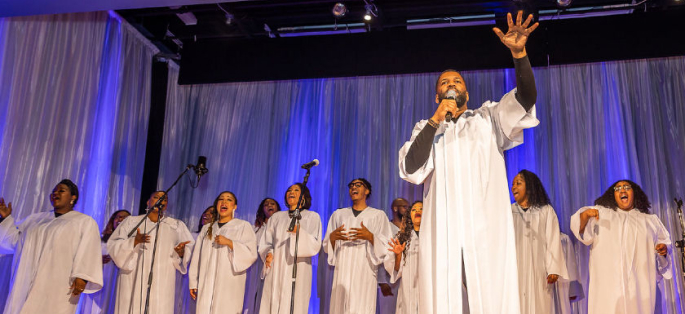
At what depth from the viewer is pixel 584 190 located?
7469mm

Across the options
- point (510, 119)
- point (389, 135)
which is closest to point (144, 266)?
point (389, 135)

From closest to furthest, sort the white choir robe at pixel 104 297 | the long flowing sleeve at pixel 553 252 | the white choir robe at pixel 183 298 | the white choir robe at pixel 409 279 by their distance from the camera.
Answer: the white choir robe at pixel 409 279 < the long flowing sleeve at pixel 553 252 < the white choir robe at pixel 104 297 < the white choir robe at pixel 183 298

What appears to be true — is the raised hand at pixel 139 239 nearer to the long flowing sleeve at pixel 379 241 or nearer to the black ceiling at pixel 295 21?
the long flowing sleeve at pixel 379 241

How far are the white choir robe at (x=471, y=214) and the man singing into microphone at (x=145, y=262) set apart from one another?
4.67m

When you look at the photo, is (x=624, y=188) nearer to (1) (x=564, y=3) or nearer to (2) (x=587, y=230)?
(2) (x=587, y=230)

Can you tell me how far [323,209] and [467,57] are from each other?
9.59ft

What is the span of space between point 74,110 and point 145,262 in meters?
2.36

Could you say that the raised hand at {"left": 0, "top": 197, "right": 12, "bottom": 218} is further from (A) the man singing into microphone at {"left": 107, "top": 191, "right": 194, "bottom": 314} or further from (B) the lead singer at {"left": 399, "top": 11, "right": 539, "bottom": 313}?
(B) the lead singer at {"left": 399, "top": 11, "right": 539, "bottom": 313}

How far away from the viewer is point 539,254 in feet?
20.4

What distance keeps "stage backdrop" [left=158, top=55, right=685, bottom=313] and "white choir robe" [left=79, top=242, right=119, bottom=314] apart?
4.92 ft

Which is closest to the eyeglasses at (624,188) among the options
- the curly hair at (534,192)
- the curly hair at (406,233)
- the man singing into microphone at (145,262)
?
the curly hair at (534,192)

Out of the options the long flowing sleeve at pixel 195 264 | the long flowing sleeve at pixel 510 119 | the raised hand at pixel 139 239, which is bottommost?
the long flowing sleeve at pixel 195 264

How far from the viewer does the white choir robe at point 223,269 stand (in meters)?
6.44

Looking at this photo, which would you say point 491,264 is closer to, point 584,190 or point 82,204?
point 584,190
